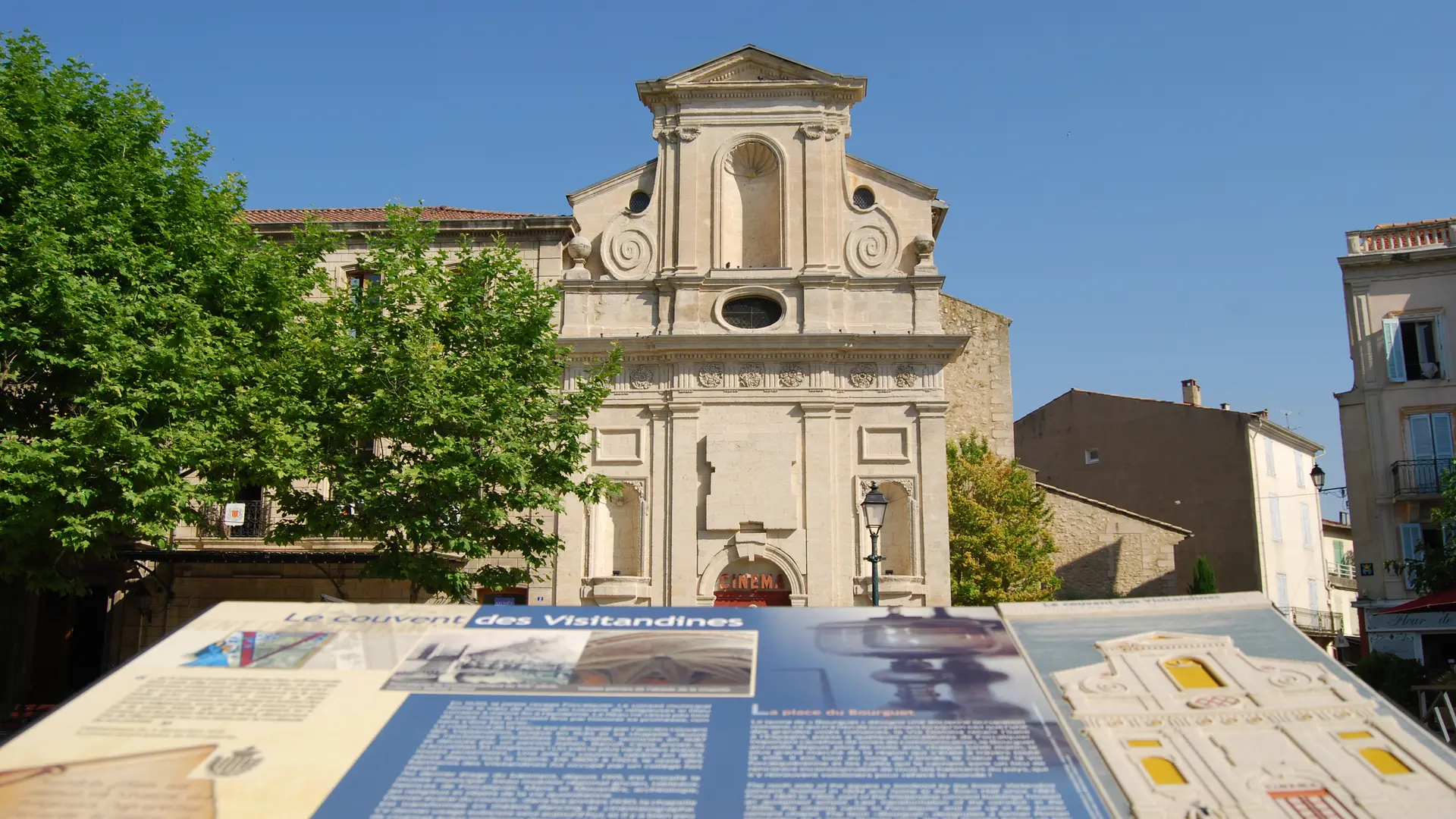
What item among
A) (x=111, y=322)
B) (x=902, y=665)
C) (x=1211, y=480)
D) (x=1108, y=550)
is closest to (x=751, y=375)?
(x=111, y=322)

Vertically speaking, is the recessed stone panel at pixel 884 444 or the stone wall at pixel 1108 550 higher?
the recessed stone panel at pixel 884 444

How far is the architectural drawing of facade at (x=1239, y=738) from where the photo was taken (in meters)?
6.62

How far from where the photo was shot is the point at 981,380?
31719mm

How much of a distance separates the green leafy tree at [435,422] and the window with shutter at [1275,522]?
25.2 m

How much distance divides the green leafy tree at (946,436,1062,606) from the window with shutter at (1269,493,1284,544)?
11.1 metres

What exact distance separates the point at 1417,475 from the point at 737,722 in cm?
2592

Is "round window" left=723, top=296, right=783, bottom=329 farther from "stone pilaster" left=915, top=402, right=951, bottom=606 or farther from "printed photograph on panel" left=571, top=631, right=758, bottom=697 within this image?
"printed photograph on panel" left=571, top=631, right=758, bottom=697

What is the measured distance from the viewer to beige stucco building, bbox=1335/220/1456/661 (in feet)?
89.0

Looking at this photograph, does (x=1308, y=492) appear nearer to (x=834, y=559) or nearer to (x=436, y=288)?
(x=834, y=559)

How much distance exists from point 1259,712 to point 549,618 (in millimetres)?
5222

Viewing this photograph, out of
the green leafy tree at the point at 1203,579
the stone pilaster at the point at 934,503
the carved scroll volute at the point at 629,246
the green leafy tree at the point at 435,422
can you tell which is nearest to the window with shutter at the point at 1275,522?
the green leafy tree at the point at 1203,579

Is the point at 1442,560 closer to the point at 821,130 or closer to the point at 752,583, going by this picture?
the point at 752,583

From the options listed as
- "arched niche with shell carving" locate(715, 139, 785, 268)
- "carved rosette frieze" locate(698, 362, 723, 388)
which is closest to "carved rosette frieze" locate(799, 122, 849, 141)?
"arched niche with shell carving" locate(715, 139, 785, 268)

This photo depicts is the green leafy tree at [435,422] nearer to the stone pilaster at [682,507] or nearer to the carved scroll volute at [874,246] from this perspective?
Result: the stone pilaster at [682,507]
